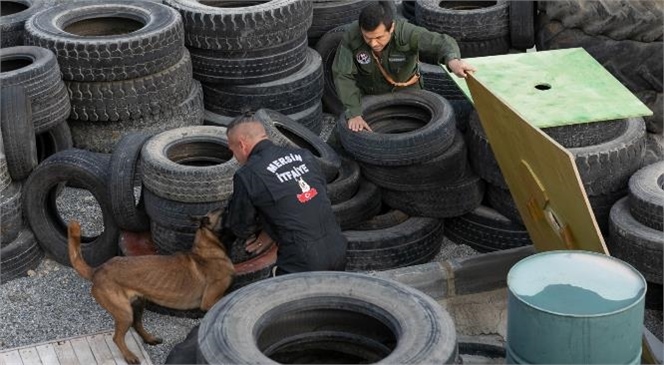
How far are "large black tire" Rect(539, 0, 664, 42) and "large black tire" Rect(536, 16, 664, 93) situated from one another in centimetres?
5

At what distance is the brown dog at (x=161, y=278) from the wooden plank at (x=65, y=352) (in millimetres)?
290

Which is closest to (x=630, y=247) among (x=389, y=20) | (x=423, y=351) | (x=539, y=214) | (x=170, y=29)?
(x=539, y=214)

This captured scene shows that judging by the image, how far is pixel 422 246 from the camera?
9523mm

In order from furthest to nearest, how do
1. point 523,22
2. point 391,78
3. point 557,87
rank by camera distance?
point 523,22, point 391,78, point 557,87

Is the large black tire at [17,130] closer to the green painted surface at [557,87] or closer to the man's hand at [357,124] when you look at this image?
the man's hand at [357,124]

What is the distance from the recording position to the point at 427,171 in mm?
9352

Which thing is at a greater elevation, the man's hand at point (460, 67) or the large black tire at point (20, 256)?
the man's hand at point (460, 67)

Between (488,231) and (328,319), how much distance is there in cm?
354

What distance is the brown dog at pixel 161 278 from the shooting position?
802cm

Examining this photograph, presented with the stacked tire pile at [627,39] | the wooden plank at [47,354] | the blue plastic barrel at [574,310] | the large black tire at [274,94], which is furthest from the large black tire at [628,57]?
the wooden plank at [47,354]

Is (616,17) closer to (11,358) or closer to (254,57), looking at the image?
(254,57)

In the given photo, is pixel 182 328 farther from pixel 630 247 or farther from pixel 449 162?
pixel 630 247

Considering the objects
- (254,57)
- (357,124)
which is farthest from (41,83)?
(357,124)

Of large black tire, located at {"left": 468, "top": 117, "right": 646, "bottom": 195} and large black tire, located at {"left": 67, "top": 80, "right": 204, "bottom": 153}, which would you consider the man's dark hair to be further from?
large black tire, located at {"left": 67, "top": 80, "right": 204, "bottom": 153}
